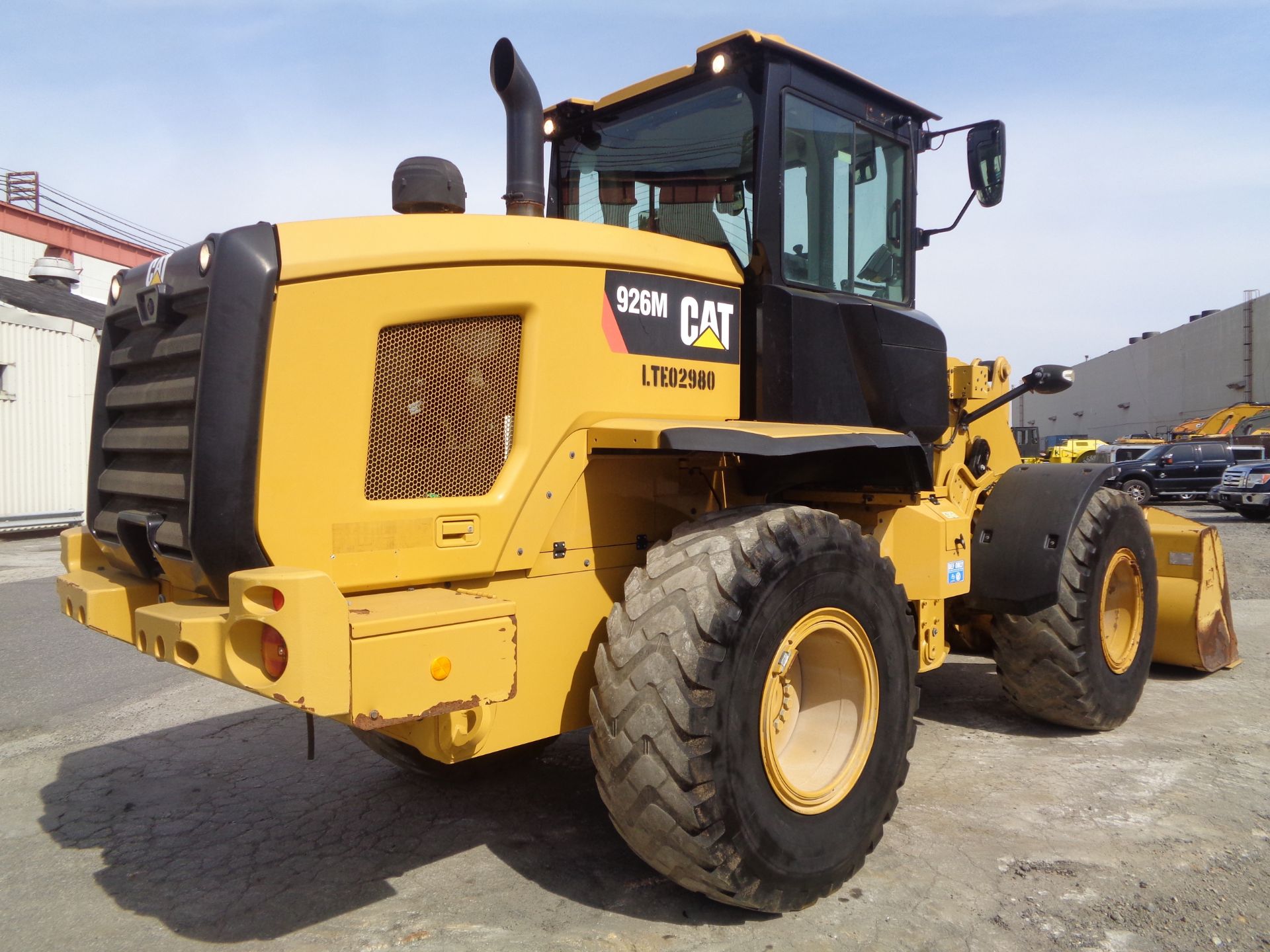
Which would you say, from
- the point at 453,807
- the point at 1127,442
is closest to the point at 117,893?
the point at 453,807

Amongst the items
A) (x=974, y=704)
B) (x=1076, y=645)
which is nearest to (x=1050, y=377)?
(x=1076, y=645)

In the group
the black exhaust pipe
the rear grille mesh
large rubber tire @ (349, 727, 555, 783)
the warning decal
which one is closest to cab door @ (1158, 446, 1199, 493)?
large rubber tire @ (349, 727, 555, 783)

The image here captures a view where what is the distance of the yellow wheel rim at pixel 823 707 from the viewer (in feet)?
11.4

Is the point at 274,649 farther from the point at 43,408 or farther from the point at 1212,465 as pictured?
the point at 1212,465

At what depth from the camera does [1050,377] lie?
5.13 m

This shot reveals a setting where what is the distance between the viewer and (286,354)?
291 centimetres

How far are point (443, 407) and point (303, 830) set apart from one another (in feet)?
6.72

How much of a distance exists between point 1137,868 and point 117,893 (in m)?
3.66

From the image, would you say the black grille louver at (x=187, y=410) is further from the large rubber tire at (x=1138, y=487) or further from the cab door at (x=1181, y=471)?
the cab door at (x=1181, y=471)

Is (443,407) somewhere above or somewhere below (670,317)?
below

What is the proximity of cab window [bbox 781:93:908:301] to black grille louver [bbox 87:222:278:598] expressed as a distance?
212 cm

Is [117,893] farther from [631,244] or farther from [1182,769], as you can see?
[1182,769]

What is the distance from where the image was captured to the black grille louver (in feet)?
9.38

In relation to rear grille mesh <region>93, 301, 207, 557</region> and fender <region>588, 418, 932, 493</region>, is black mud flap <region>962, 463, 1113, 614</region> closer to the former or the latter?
fender <region>588, 418, 932, 493</region>
